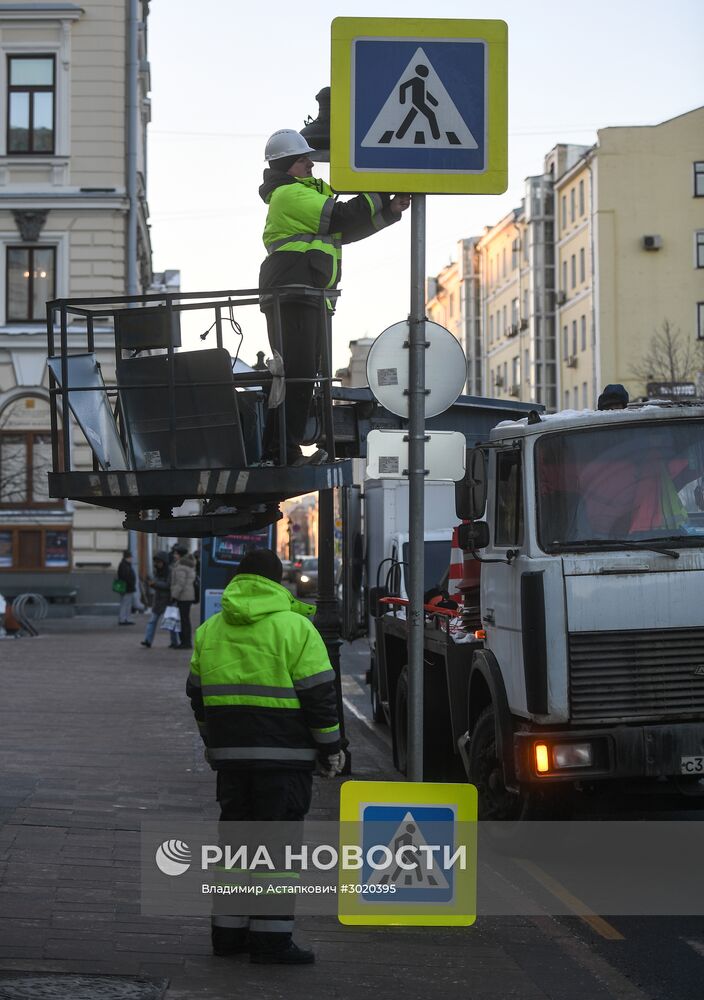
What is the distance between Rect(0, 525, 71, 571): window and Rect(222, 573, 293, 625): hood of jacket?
103 ft

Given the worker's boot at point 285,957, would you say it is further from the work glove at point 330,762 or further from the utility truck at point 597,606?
the utility truck at point 597,606

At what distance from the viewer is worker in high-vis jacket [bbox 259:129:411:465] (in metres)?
7.32

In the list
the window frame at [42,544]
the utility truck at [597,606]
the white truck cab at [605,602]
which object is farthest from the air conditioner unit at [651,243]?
the white truck cab at [605,602]

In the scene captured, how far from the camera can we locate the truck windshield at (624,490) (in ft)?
28.6

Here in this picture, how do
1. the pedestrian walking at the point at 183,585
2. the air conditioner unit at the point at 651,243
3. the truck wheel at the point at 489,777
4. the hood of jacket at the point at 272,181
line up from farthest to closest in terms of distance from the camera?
the air conditioner unit at the point at 651,243 < the pedestrian walking at the point at 183,585 < the truck wheel at the point at 489,777 < the hood of jacket at the point at 272,181

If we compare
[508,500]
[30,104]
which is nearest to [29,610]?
[30,104]

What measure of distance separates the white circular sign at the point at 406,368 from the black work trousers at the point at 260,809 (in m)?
1.66

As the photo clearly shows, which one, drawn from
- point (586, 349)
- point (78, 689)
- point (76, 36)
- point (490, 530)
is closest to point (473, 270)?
point (586, 349)

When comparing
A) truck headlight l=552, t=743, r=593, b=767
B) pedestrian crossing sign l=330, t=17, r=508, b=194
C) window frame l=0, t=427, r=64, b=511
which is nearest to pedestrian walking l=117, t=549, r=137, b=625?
window frame l=0, t=427, r=64, b=511

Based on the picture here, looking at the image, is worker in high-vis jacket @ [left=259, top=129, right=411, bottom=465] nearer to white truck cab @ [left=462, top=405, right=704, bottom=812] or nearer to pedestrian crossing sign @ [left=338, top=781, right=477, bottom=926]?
pedestrian crossing sign @ [left=338, top=781, right=477, bottom=926]

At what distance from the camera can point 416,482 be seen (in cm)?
697

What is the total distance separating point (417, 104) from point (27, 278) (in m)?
32.7

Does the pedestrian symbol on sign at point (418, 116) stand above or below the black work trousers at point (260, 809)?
above

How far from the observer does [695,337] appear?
70250 millimetres
